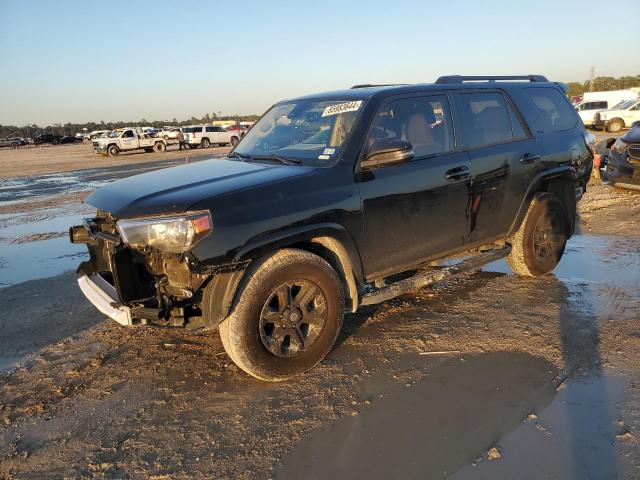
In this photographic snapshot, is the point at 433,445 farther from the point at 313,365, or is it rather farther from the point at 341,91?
the point at 341,91

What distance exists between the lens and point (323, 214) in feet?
11.5

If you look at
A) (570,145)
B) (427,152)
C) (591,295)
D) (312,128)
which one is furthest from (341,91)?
(591,295)

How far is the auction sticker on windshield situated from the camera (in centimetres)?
402

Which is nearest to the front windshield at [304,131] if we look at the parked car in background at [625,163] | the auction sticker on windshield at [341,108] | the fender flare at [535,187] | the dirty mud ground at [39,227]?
the auction sticker on windshield at [341,108]

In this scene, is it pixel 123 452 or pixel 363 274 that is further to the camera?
pixel 363 274

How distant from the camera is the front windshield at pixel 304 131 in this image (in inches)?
154

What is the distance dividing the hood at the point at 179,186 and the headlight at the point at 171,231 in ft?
0.24

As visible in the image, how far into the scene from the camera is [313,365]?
3.62 metres

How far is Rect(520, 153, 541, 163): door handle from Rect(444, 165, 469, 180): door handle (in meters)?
0.87

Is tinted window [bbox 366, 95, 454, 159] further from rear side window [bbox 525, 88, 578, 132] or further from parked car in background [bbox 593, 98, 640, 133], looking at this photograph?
parked car in background [bbox 593, 98, 640, 133]

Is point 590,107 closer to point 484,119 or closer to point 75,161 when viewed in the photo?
point 75,161

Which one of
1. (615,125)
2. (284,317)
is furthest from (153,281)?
(615,125)

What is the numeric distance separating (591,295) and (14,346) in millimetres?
5149

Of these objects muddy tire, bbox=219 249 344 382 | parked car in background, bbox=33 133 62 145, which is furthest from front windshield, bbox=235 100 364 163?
parked car in background, bbox=33 133 62 145
